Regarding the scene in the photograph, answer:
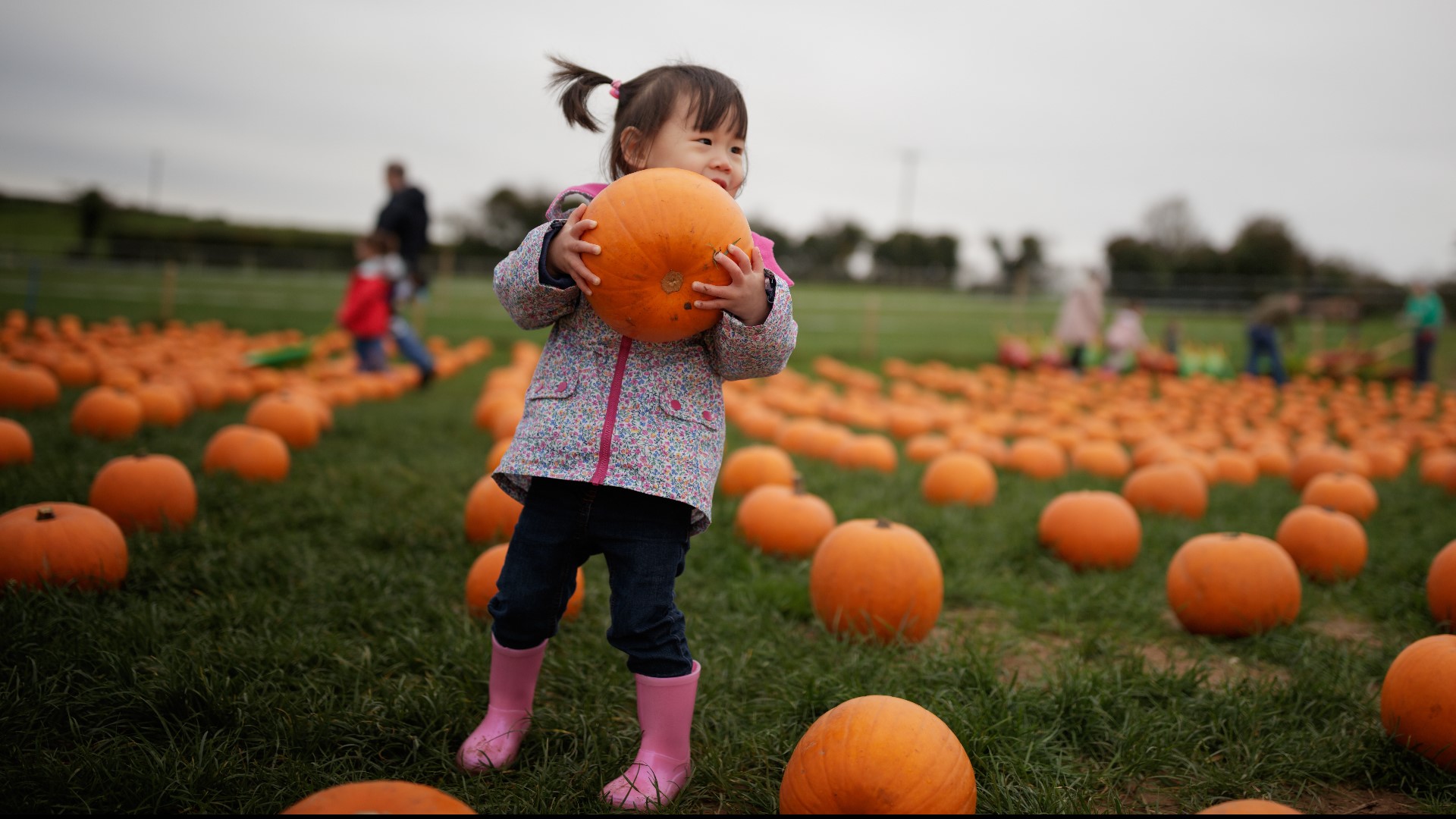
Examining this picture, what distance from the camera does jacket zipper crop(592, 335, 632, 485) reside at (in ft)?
7.13

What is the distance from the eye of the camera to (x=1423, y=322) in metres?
16.1

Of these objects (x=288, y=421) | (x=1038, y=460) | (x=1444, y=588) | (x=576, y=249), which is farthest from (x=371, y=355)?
(x=1444, y=588)

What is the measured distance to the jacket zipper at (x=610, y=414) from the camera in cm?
217

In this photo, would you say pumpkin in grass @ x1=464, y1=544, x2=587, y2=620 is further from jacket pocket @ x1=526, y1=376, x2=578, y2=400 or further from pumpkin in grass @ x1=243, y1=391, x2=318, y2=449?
pumpkin in grass @ x1=243, y1=391, x2=318, y2=449

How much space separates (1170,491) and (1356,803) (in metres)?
3.55

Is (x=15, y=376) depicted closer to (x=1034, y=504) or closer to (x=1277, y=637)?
(x=1034, y=504)

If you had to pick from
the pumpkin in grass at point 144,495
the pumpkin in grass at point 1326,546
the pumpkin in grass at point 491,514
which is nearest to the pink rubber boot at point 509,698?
the pumpkin in grass at point 491,514

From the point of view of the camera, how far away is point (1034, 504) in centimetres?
566

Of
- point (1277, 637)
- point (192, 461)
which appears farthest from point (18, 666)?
point (1277, 637)

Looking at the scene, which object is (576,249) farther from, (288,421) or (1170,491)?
(288,421)

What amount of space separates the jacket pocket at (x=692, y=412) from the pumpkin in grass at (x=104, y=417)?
17.9 ft

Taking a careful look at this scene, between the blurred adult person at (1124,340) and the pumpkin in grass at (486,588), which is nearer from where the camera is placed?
the pumpkin in grass at (486,588)

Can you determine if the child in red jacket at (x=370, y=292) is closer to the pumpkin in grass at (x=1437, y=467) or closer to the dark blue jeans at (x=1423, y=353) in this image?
the pumpkin in grass at (x=1437, y=467)

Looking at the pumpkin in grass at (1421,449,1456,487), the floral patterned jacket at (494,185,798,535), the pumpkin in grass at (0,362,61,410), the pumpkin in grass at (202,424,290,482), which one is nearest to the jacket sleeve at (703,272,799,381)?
the floral patterned jacket at (494,185,798,535)
